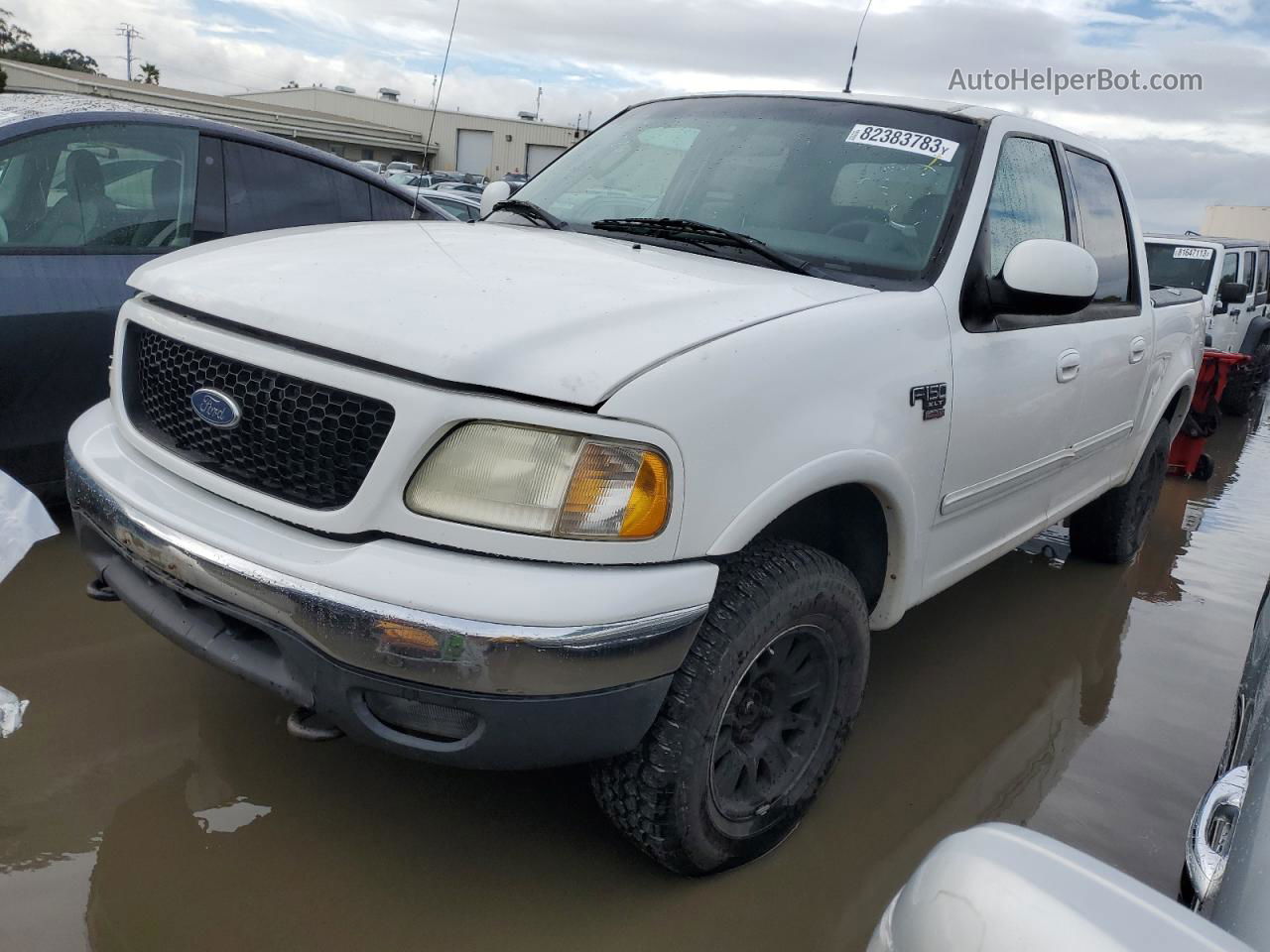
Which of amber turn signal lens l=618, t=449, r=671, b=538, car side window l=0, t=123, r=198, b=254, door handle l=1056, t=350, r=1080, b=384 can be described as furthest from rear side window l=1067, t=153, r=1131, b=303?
car side window l=0, t=123, r=198, b=254

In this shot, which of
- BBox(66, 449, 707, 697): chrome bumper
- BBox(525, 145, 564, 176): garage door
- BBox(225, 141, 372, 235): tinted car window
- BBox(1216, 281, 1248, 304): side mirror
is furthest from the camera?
BBox(1216, 281, 1248, 304): side mirror

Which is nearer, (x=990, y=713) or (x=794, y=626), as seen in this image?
(x=794, y=626)

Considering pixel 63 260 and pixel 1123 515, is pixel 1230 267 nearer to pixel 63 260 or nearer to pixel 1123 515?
pixel 1123 515

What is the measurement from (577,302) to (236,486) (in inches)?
30.0

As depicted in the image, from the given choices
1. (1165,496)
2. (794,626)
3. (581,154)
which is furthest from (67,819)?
(1165,496)

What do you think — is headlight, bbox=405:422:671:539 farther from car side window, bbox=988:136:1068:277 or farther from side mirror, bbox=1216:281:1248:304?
side mirror, bbox=1216:281:1248:304

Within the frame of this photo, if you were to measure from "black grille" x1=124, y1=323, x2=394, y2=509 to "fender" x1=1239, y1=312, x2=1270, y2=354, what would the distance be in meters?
11.1

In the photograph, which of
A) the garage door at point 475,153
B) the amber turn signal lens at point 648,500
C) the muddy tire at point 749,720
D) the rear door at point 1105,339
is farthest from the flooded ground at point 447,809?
the garage door at point 475,153

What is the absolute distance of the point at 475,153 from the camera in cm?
5034

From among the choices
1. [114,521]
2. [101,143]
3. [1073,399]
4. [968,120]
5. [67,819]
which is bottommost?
[67,819]

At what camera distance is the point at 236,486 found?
Answer: 77.8 inches

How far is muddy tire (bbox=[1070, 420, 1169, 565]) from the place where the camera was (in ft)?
14.8

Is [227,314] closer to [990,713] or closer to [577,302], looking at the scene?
[577,302]

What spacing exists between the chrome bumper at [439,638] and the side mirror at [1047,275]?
4.43ft
